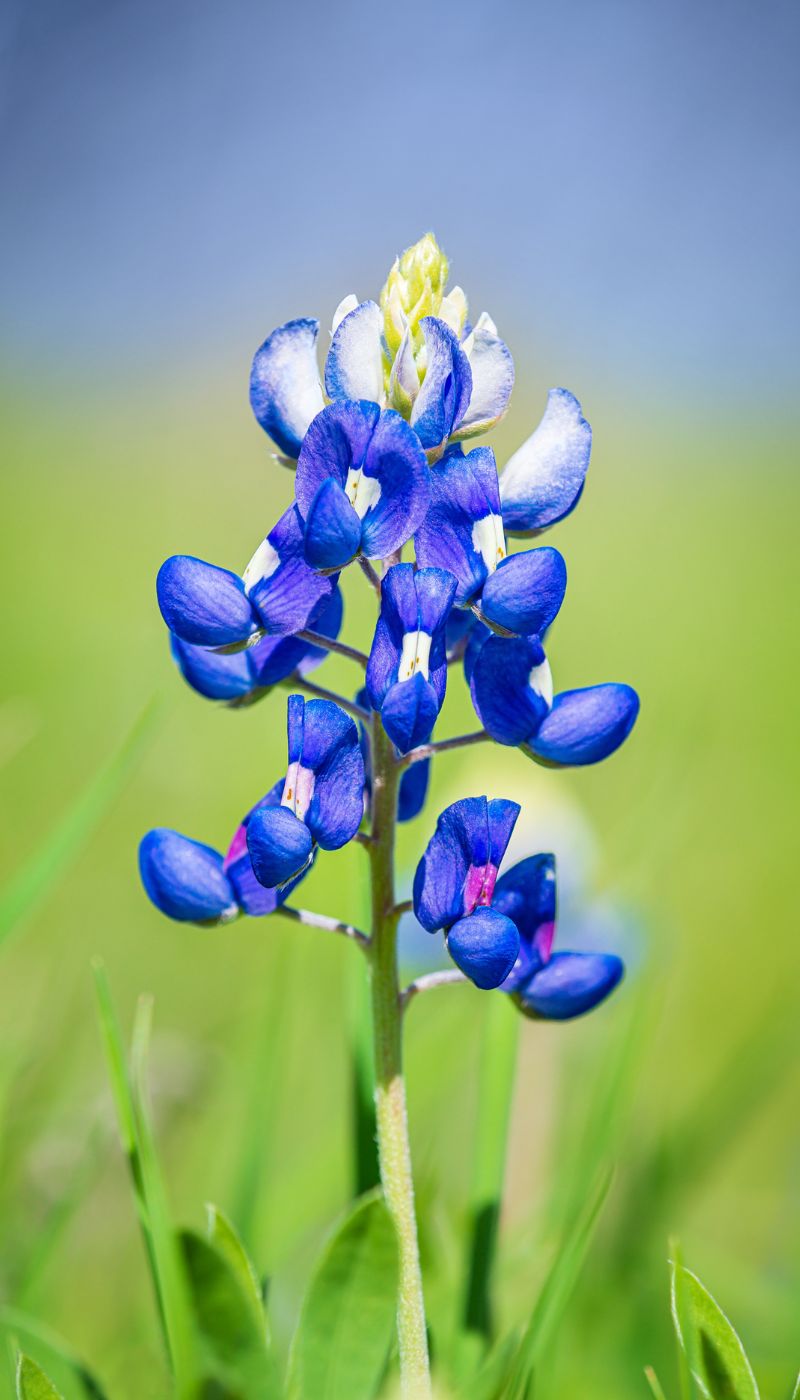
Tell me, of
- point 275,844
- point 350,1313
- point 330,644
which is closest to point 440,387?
point 330,644

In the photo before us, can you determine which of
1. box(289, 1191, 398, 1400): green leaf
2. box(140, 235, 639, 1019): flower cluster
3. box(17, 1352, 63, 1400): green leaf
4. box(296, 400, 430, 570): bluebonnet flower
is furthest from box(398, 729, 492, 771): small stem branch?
box(17, 1352, 63, 1400): green leaf

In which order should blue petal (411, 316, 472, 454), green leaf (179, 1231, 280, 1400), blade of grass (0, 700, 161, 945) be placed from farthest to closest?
blade of grass (0, 700, 161, 945)
blue petal (411, 316, 472, 454)
green leaf (179, 1231, 280, 1400)

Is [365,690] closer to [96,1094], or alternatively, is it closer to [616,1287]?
[616,1287]

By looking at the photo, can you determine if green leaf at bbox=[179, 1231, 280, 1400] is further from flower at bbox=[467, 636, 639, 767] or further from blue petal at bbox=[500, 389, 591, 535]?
blue petal at bbox=[500, 389, 591, 535]

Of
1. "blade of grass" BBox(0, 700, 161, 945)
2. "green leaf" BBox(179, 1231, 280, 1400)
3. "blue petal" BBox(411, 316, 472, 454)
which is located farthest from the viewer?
"blade of grass" BBox(0, 700, 161, 945)

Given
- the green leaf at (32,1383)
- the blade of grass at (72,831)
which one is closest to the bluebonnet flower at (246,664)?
the blade of grass at (72,831)

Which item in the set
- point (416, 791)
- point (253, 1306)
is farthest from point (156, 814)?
point (253, 1306)
